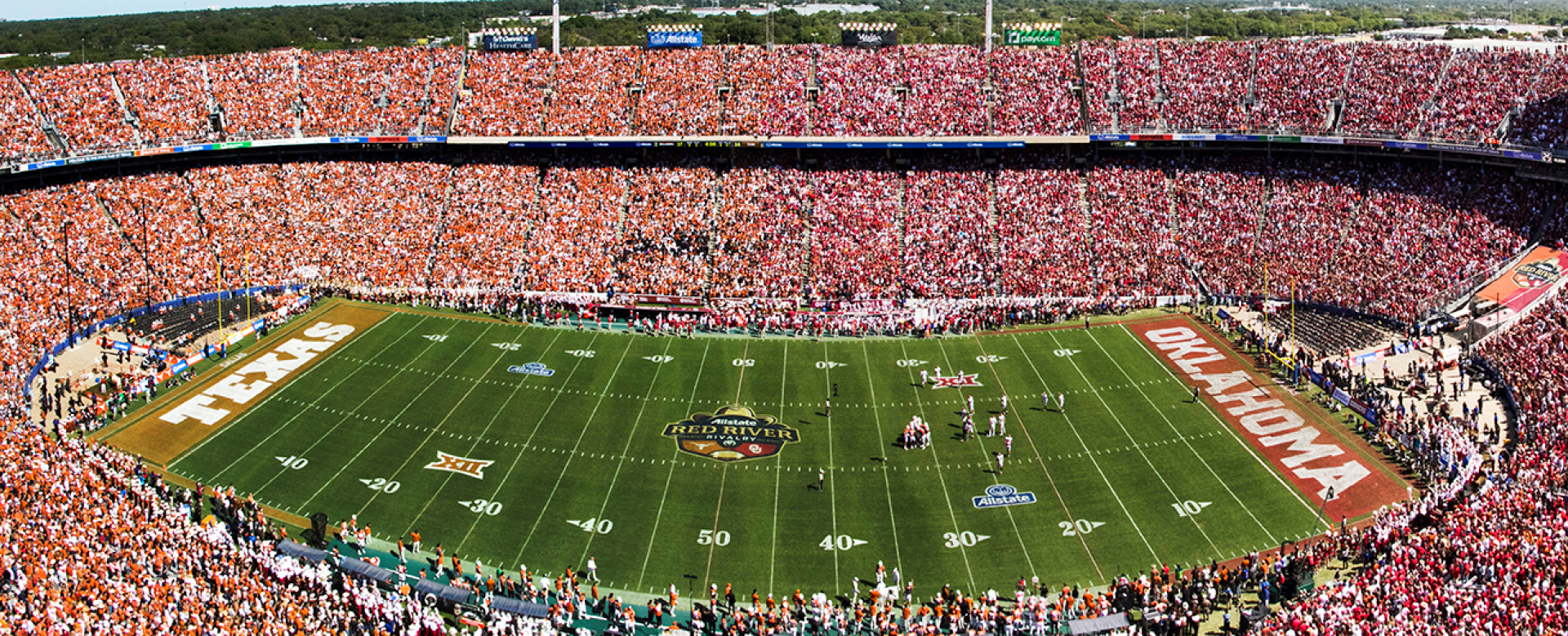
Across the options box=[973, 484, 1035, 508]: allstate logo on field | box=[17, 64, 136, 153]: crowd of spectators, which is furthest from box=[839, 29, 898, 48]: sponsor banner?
box=[973, 484, 1035, 508]: allstate logo on field

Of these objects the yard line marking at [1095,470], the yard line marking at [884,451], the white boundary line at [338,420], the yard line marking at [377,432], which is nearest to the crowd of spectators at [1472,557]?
the yard line marking at [1095,470]

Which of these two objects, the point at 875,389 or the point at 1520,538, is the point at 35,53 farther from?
the point at 1520,538

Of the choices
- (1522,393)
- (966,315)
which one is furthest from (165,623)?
(1522,393)

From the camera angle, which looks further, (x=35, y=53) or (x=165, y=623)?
(x=35, y=53)

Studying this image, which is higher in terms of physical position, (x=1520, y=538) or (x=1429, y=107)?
(x=1429, y=107)

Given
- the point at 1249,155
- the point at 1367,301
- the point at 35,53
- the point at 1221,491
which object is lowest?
the point at 1221,491

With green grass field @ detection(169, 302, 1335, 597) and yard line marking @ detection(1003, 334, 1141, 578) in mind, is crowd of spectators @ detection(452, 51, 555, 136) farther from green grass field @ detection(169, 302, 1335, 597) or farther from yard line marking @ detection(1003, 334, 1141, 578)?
yard line marking @ detection(1003, 334, 1141, 578)

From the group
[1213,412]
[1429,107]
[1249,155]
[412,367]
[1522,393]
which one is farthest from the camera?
[1249,155]
